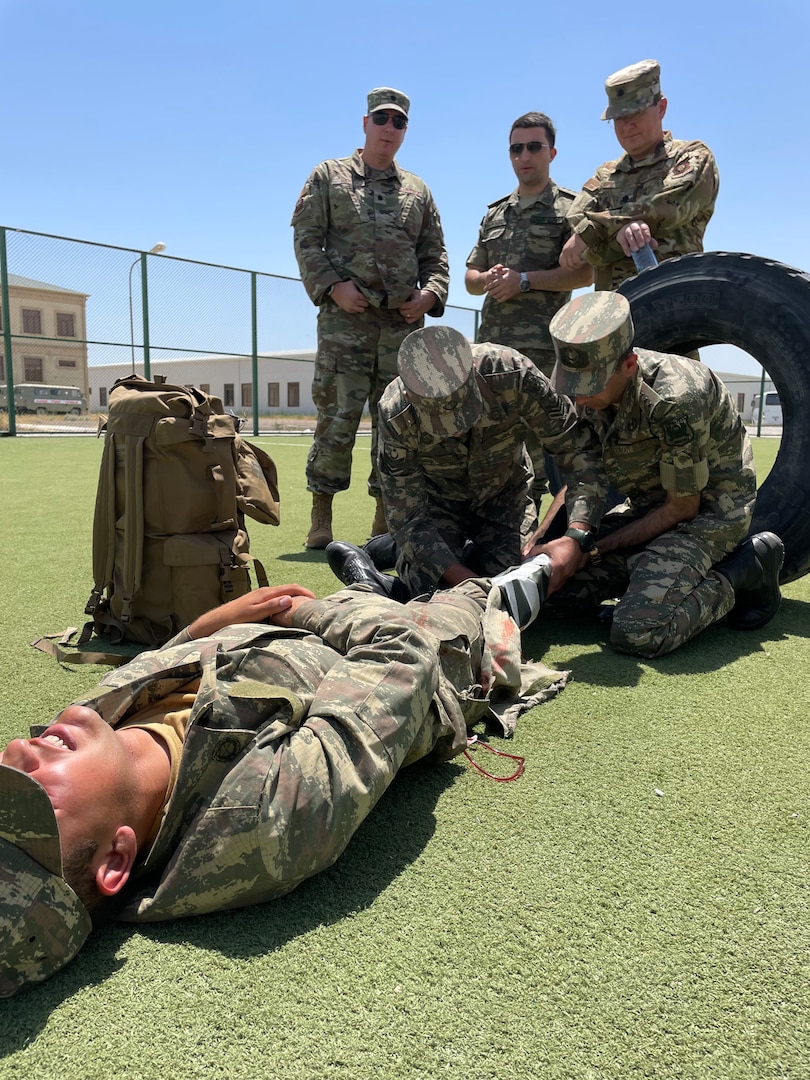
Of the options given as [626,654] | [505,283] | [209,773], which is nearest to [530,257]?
[505,283]

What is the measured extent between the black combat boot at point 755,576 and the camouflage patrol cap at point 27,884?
247 centimetres

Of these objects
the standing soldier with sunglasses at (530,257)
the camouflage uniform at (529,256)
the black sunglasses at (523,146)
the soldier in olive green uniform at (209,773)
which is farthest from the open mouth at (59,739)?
the black sunglasses at (523,146)

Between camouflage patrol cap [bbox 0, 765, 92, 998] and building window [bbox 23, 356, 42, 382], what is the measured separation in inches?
443

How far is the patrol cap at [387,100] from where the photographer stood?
13.8 feet

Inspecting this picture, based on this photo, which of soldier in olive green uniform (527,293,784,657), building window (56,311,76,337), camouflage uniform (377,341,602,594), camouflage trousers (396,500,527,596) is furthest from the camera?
building window (56,311,76,337)

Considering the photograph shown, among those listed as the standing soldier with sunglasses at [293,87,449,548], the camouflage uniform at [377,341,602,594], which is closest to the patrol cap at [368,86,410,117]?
the standing soldier with sunglasses at [293,87,449,548]

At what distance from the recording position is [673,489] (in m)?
2.92

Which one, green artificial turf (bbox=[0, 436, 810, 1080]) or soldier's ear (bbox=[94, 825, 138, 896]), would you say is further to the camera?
soldier's ear (bbox=[94, 825, 138, 896])

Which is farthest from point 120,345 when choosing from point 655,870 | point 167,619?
point 655,870

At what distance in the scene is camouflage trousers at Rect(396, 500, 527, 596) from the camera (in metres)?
3.16

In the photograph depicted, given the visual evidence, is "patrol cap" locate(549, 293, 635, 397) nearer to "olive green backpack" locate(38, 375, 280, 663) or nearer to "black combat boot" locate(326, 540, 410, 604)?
"black combat boot" locate(326, 540, 410, 604)

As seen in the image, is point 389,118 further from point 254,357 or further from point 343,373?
point 254,357

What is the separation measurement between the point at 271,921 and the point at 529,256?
4.15 metres

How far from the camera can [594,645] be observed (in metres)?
2.88
